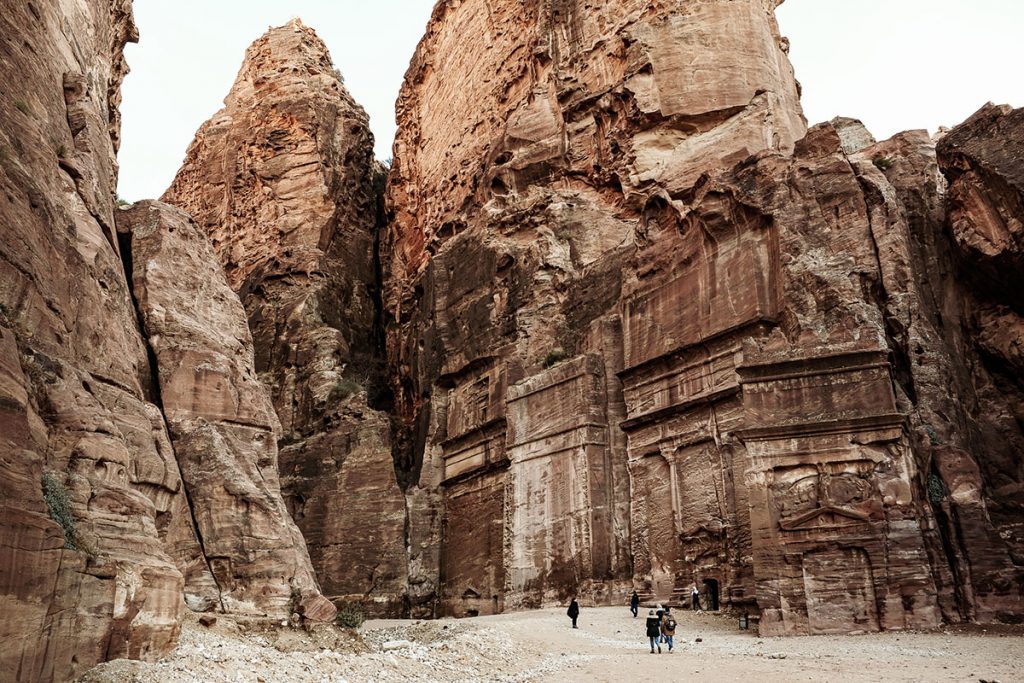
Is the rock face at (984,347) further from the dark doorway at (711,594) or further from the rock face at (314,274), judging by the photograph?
the rock face at (314,274)

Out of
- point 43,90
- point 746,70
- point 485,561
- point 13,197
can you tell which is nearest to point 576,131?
point 746,70

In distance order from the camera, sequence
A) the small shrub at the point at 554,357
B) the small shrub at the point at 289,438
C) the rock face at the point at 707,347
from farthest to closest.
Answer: the small shrub at the point at 289,438, the small shrub at the point at 554,357, the rock face at the point at 707,347

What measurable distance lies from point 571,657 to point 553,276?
56.0 feet

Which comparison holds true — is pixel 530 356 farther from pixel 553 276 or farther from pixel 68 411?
pixel 68 411

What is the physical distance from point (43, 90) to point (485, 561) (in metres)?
20.2

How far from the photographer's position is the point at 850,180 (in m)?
22.8

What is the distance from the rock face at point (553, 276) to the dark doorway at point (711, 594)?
2.99 metres

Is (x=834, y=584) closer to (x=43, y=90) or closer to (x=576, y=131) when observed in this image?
(x=43, y=90)

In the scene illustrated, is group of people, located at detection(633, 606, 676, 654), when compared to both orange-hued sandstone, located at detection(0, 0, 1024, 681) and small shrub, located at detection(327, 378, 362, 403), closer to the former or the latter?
orange-hued sandstone, located at detection(0, 0, 1024, 681)

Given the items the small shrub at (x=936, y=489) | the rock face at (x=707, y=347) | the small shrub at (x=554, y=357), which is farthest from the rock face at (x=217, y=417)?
the small shrub at (x=936, y=489)

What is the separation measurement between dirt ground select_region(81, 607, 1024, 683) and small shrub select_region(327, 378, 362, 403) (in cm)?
1725

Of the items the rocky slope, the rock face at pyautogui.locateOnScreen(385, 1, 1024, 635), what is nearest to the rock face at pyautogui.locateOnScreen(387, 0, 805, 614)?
the rock face at pyautogui.locateOnScreen(385, 1, 1024, 635)

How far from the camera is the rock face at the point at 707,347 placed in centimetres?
1878

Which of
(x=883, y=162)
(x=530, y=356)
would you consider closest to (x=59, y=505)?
(x=530, y=356)
